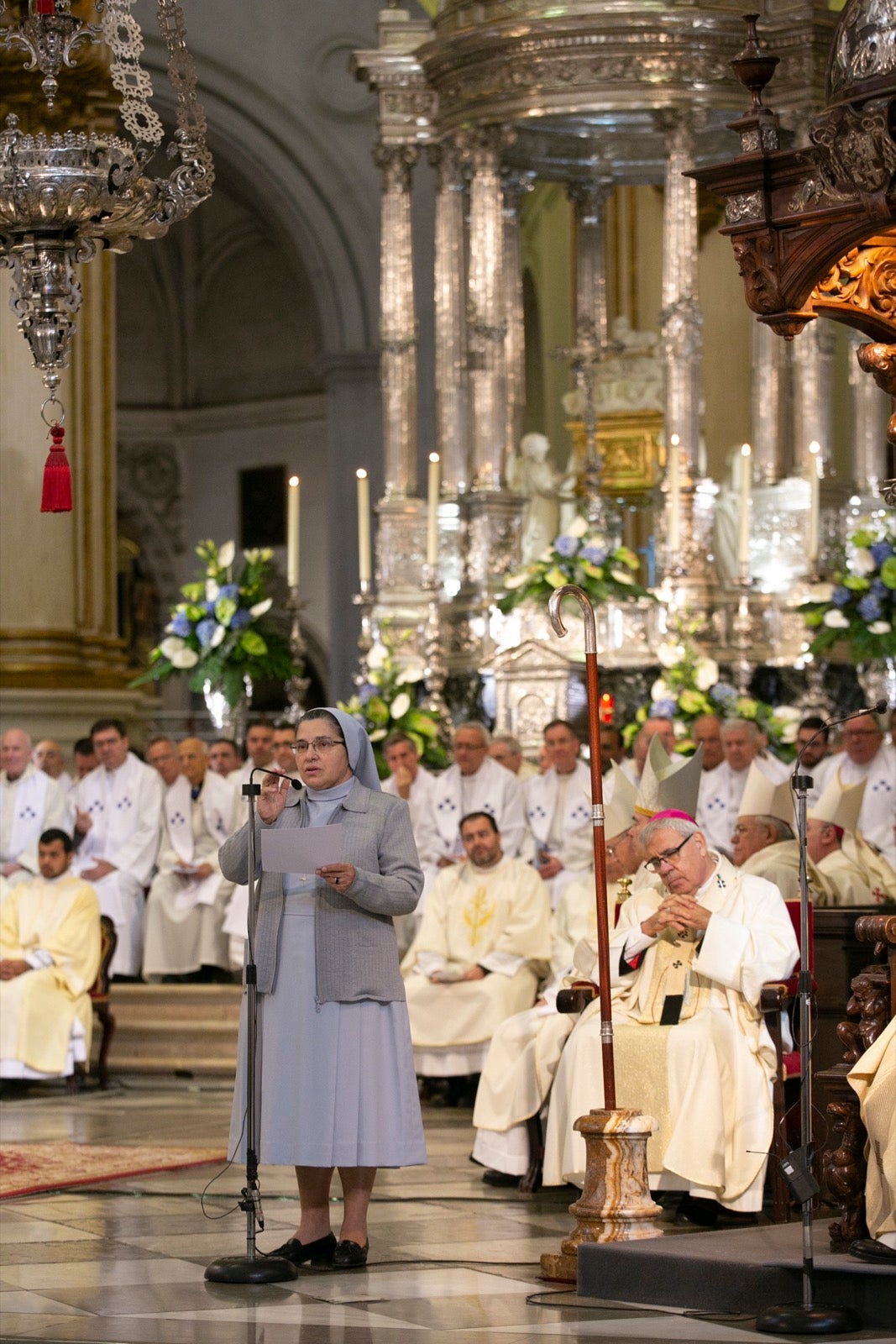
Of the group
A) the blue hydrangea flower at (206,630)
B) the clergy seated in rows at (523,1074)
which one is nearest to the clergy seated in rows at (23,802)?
the blue hydrangea flower at (206,630)

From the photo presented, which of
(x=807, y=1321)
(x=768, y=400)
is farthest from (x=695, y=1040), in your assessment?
(x=768, y=400)

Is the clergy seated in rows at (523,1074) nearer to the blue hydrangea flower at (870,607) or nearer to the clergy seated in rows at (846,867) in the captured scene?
the clergy seated in rows at (846,867)

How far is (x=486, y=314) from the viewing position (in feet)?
49.8

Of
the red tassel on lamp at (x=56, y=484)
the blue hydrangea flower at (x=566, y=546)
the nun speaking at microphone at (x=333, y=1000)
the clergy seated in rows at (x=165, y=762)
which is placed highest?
the blue hydrangea flower at (x=566, y=546)

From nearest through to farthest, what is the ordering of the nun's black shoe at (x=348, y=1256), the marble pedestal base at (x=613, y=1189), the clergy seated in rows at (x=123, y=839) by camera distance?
the marble pedestal base at (x=613, y=1189) < the nun's black shoe at (x=348, y=1256) < the clergy seated in rows at (x=123, y=839)

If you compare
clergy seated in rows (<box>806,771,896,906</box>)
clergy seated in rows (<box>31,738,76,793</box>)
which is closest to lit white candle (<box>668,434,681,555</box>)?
clergy seated in rows (<box>31,738,76,793</box>)

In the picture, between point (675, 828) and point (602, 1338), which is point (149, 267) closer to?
point (675, 828)

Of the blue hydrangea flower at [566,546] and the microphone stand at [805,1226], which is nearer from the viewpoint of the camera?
the microphone stand at [805,1226]

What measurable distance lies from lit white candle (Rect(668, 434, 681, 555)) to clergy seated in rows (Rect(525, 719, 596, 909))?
2235mm

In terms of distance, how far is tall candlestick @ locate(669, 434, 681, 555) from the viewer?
14.6 metres

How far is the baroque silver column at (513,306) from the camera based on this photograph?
15602 mm

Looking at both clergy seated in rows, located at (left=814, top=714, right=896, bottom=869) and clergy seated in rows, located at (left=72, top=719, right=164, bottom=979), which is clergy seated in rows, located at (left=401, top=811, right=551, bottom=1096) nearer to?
clergy seated in rows, located at (left=814, top=714, right=896, bottom=869)

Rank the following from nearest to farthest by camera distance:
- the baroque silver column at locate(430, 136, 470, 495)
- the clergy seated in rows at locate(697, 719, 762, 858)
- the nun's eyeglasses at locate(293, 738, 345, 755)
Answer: the nun's eyeglasses at locate(293, 738, 345, 755) < the clergy seated in rows at locate(697, 719, 762, 858) < the baroque silver column at locate(430, 136, 470, 495)

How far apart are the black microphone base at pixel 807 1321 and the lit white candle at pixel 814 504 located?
322 inches
